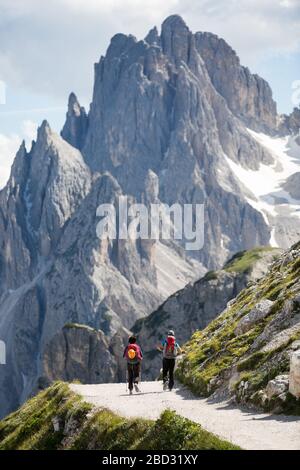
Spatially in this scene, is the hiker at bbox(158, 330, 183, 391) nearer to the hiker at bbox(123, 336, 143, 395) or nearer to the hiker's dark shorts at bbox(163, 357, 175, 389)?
the hiker's dark shorts at bbox(163, 357, 175, 389)

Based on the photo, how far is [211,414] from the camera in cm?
2984

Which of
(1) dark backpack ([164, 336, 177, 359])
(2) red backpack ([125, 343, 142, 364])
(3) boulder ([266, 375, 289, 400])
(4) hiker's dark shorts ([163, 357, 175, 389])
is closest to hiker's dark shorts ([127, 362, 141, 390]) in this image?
(2) red backpack ([125, 343, 142, 364])

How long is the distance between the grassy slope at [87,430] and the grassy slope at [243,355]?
472 cm

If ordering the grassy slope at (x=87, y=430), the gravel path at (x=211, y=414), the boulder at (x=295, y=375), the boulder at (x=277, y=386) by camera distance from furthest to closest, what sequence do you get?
1. the boulder at (x=277, y=386)
2. the boulder at (x=295, y=375)
3. the grassy slope at (x=87, y=430)
4. the gravel path at (x=211, y=414)

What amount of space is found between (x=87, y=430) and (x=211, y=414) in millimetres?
4599

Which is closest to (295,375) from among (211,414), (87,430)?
(211,414)

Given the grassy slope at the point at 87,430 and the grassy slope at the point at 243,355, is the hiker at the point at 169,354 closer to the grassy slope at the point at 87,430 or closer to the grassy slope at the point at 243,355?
the grassy slope at the point at 243,355

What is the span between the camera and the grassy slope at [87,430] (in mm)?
24203

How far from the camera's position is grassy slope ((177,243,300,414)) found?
30875mm

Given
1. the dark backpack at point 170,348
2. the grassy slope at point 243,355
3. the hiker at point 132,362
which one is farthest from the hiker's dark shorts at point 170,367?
the hiker at point 132,362

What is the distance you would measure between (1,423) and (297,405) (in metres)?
20.2

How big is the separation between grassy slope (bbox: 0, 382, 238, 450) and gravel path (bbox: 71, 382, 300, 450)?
0.70 meters

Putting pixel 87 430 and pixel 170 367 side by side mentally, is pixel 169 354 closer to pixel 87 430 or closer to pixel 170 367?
pixel 170 367
